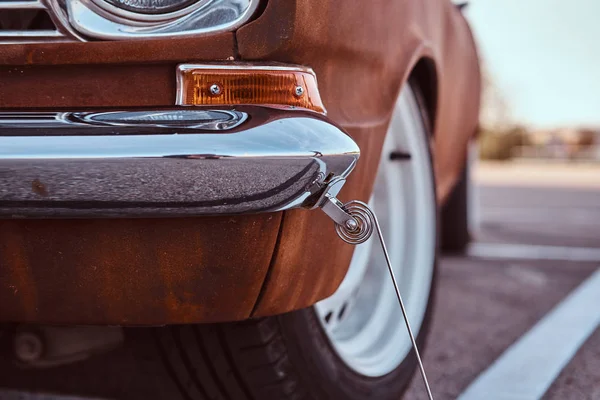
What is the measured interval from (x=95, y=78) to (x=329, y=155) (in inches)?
16.1

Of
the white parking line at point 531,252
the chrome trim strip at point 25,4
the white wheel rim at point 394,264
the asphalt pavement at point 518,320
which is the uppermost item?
the chrome trim strip at point 25,4

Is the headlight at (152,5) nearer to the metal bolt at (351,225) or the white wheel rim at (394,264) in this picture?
the metal bolt at (351,225)

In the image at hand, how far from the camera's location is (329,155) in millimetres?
1267

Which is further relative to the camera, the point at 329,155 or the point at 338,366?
the point at 338,366

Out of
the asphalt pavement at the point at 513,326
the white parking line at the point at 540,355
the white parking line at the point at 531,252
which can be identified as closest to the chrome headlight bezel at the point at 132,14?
the asphalt pavement at the point at 513,326

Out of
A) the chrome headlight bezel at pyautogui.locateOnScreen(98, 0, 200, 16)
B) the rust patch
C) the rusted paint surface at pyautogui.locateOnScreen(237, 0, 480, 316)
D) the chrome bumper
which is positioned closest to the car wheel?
the rusted paint surface at pyautogui.locateOnScreen(237, 0, 480, 316)

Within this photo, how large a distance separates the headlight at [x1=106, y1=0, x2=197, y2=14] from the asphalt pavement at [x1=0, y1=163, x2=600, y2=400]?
75 cm

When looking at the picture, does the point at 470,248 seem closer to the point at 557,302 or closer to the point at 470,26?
the point at 557,302

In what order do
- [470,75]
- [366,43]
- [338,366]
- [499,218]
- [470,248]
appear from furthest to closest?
[499,218] < [470,248] < [470,75] < [338,366] < [366,43]

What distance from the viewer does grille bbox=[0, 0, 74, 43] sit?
1.30 m

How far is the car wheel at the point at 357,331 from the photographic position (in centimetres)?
152

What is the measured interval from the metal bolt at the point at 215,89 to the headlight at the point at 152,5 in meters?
0.15

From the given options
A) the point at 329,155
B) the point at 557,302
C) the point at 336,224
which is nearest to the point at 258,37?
the point at 329,155

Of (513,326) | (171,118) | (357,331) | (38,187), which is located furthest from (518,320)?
(38,187)
